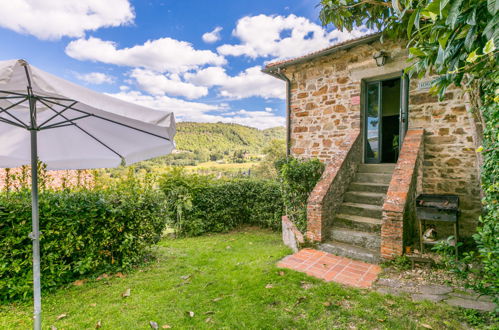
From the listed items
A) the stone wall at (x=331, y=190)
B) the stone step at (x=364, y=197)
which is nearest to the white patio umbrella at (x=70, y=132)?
the stone wall at (x=331, y=190)

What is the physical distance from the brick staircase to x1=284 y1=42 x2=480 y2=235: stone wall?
0.92 m

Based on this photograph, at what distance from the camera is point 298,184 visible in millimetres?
5902

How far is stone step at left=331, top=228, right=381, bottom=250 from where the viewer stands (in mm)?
4427

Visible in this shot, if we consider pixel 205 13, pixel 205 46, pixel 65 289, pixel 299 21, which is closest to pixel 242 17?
pixel 205 13

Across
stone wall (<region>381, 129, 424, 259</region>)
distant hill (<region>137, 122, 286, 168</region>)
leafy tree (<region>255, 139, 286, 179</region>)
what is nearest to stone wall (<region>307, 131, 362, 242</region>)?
stone wall (<region>381, 129, 424, 259</region>)

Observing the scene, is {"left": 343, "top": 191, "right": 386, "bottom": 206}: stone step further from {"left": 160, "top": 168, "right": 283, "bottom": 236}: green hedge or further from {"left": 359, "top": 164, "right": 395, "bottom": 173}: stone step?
{"left": 160, "top": 168, "right": 283, "bottom": 236}: green hedge

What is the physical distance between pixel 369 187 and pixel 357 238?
1566 millimetres

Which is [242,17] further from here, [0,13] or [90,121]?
[90,121]

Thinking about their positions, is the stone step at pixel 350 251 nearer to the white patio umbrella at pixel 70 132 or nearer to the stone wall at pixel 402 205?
the stone wall at pixel 402 205

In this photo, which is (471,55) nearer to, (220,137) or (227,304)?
(227,304)

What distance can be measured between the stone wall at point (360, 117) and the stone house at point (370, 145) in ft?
0.06

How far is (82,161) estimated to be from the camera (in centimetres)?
347

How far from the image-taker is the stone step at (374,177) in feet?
18.8

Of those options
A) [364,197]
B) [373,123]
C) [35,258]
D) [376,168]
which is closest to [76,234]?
[35,258]
